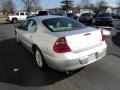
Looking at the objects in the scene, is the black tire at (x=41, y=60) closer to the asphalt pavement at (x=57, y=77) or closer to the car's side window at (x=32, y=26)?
the asphalt pavement at (x=57, y=77)

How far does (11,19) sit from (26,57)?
2452cm

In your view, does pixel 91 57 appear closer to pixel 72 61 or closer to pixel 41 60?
pixel 72 61

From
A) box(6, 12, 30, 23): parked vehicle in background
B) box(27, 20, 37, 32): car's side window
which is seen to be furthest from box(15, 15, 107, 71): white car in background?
box(6, 12, 30, 23): parked vehicle in background

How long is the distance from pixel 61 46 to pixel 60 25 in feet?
4.22

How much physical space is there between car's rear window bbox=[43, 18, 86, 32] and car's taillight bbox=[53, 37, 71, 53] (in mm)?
765

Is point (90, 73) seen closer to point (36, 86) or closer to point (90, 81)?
point (90, 81)

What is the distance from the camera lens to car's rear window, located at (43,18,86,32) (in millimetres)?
5035

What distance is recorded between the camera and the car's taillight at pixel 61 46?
4.16m

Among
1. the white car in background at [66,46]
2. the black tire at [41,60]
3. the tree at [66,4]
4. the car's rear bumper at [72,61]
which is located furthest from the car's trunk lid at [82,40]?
the tree at [66,4]

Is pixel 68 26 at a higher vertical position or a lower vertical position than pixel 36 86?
higher

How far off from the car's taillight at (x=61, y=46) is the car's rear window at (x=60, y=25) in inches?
30.1

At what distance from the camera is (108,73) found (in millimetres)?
4719

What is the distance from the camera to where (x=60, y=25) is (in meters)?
5.31

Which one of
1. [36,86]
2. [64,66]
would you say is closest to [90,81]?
[64,66]
